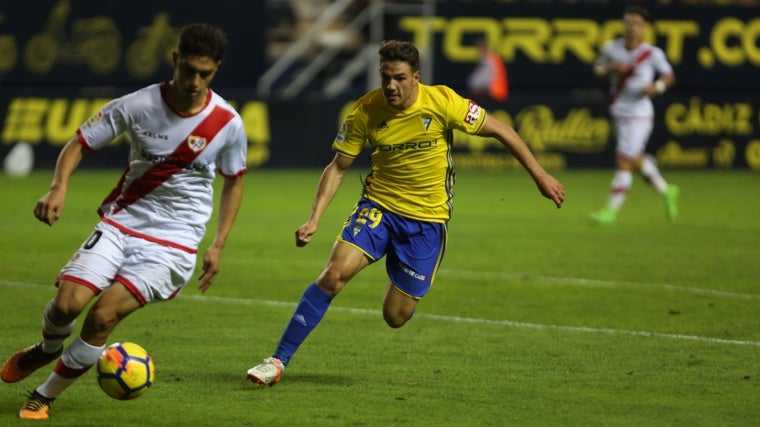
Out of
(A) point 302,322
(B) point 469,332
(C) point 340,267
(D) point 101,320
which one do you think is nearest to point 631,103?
(B) point 469,332

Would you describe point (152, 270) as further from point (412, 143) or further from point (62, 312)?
point (412, 143)

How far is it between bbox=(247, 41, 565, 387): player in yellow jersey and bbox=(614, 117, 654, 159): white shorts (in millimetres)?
9529

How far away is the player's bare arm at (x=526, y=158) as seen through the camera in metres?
7.96

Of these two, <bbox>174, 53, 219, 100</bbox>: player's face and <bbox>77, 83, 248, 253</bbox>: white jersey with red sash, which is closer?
<bbox>174, 53, 219, 100</bbox>: player's face

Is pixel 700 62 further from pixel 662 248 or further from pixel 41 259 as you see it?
pixel 41 259

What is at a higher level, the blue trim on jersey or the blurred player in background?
the blue trim on jersey

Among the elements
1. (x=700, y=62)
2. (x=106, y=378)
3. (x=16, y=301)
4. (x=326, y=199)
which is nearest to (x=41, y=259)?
(x=16, y=301)

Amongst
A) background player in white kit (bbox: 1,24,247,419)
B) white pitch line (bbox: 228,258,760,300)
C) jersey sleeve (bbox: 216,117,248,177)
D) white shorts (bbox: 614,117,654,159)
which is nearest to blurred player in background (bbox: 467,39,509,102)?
white shorts (bbox: 614,117,654,159)

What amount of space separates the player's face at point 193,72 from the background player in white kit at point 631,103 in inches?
442

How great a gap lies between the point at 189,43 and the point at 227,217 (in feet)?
3.32

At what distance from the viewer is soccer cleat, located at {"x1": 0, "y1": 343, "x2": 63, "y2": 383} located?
278 inches

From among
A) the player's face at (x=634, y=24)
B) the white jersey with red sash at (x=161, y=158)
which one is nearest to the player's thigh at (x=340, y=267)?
the white jersey with red sash at (x=161, y=158)

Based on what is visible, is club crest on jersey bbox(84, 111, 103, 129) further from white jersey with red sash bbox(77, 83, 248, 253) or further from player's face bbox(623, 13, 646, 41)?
player's face bbox(623, 13, 646, 41)

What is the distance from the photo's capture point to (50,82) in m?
25.3
